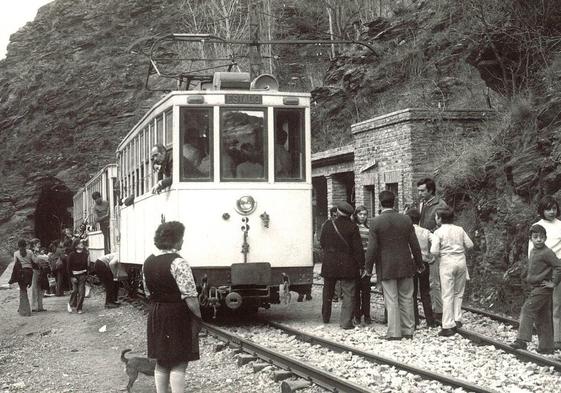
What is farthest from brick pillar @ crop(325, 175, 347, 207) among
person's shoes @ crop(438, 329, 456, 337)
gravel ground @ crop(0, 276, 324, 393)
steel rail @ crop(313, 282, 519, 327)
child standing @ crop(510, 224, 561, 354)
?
child standing @ crop(510, 224, 561, 354)

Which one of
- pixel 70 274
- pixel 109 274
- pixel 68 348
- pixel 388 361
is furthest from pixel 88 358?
pixel 109 274

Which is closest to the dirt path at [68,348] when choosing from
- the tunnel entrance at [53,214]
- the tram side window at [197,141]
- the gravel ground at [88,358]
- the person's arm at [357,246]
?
the gravel ground at [88,358]

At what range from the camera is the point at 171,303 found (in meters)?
6.44

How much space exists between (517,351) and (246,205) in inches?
177

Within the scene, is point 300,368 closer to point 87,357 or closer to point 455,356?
point 455,356

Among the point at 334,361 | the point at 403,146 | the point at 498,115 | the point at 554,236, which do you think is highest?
the point at 498,115

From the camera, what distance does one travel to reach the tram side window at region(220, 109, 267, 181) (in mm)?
11852

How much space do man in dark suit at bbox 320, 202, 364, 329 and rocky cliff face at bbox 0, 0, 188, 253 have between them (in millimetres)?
33561

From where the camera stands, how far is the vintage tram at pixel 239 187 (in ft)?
38.1

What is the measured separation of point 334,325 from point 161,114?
3913 millimetres

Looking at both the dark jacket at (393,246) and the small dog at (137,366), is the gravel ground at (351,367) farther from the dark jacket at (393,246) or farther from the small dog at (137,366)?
the small dog at (137,366)

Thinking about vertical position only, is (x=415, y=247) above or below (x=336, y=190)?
below

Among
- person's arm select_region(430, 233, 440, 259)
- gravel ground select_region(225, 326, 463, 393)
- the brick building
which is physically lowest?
gravel ground select_region(225, 326, 463, 393)

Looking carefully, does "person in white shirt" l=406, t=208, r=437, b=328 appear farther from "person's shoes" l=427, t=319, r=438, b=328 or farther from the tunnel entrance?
the tunnel entrance
